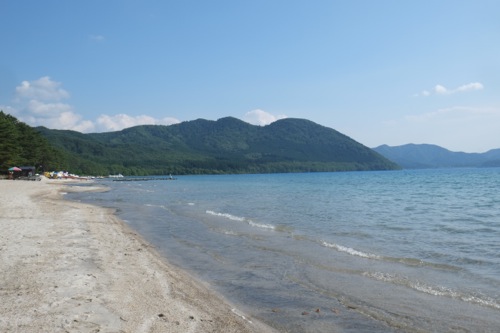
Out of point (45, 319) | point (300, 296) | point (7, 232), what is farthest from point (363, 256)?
point (7, 232)

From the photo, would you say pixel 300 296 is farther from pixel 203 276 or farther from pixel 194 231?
pixel 194 231

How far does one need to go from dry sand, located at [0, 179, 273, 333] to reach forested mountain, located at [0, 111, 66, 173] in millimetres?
71255

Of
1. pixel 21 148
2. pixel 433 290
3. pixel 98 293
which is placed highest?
pixel 21 148

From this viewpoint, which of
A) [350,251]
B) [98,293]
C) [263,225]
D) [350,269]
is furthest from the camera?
[263,225]

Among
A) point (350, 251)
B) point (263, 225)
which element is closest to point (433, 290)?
point (350, 251)

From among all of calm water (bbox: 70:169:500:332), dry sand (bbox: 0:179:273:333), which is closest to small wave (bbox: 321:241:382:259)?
calm water (bbox: 70:169:500:332)

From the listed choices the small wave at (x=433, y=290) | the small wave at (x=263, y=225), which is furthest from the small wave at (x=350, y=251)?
the small wave at (x=263, y=225)

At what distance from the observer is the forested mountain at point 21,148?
7606cm

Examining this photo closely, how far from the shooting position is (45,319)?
7309 mm

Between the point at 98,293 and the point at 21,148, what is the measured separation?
8909 centimetres

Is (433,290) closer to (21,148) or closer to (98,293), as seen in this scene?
(98,293)

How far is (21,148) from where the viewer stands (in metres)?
84.5

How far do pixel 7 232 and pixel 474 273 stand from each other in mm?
19484

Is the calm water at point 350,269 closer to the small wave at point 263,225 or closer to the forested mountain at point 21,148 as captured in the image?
the small wave at point 263,225
